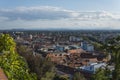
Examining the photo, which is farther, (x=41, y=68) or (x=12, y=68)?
(x=41, y=68)

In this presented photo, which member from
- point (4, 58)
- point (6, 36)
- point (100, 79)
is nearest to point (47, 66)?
point (6, 36)

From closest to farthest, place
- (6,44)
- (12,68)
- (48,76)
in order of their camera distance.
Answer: (12,68) < (6,44) < (48,76)

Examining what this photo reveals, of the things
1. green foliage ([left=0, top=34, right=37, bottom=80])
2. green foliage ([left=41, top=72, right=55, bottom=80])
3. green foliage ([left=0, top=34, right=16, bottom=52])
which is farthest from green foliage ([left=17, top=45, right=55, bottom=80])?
green foliage ([left=0, top=34, right=37, bottom=80])

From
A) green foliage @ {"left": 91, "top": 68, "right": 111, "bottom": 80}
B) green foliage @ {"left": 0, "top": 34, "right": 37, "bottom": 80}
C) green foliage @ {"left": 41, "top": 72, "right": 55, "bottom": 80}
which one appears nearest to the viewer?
green foliage @ {"left": 91, "top": 68, "right": 111, "bottom": 80}

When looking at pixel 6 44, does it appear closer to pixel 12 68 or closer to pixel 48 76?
pixel 12 68

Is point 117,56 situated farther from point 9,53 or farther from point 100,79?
point 9,53

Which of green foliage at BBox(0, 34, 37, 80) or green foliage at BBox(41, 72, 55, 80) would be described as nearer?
green foliage at BBox(0, 34, 37, 80)

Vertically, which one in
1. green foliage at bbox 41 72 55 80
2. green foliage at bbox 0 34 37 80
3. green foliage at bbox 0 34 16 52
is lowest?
green foliage at bbox 41 72 55 80

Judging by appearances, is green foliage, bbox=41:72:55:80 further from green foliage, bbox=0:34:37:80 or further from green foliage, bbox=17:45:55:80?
green foliage, bbox=0:34:37:80

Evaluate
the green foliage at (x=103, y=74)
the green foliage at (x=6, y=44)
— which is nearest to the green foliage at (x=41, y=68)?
the green foliage at (x=6, y=44)

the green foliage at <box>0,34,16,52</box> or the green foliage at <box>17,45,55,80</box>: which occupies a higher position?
the green foliage at <box>0,34,16,52</box>

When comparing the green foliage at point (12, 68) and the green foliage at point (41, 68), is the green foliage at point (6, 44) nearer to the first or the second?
the green foliage at point (12, 68)

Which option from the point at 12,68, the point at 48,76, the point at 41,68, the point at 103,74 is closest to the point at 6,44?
the point at 12,68
